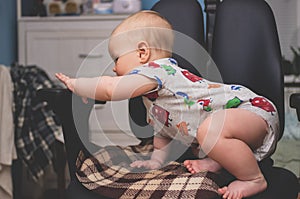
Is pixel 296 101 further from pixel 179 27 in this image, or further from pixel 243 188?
pixel 179 27

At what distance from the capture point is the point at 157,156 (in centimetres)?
142

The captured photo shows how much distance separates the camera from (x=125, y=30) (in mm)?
1342

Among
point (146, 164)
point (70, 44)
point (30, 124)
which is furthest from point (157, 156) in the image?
point (70, 44)

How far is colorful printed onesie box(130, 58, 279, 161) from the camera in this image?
126 cm

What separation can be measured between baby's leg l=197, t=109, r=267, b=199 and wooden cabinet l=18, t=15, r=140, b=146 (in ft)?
5.36

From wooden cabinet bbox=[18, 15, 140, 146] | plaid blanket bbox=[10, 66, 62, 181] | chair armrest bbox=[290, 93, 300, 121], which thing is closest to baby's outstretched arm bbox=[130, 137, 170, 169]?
chair armrest bbox=[290, 93, 300, 121]

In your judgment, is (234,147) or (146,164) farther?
(146,164)

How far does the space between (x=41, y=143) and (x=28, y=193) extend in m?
0.53

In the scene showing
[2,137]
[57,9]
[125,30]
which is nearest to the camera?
[125,30]

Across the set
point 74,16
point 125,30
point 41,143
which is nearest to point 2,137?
point 41,143

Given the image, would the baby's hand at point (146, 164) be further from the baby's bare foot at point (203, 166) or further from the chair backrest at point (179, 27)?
the chair backrest at point (179, 27)

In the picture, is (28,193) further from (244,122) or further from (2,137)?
(244,122)

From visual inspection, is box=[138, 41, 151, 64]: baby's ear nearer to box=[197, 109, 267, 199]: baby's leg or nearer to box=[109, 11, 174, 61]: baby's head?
box=[109, 11, 174, 61]: baby's head

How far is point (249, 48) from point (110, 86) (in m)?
0.54
